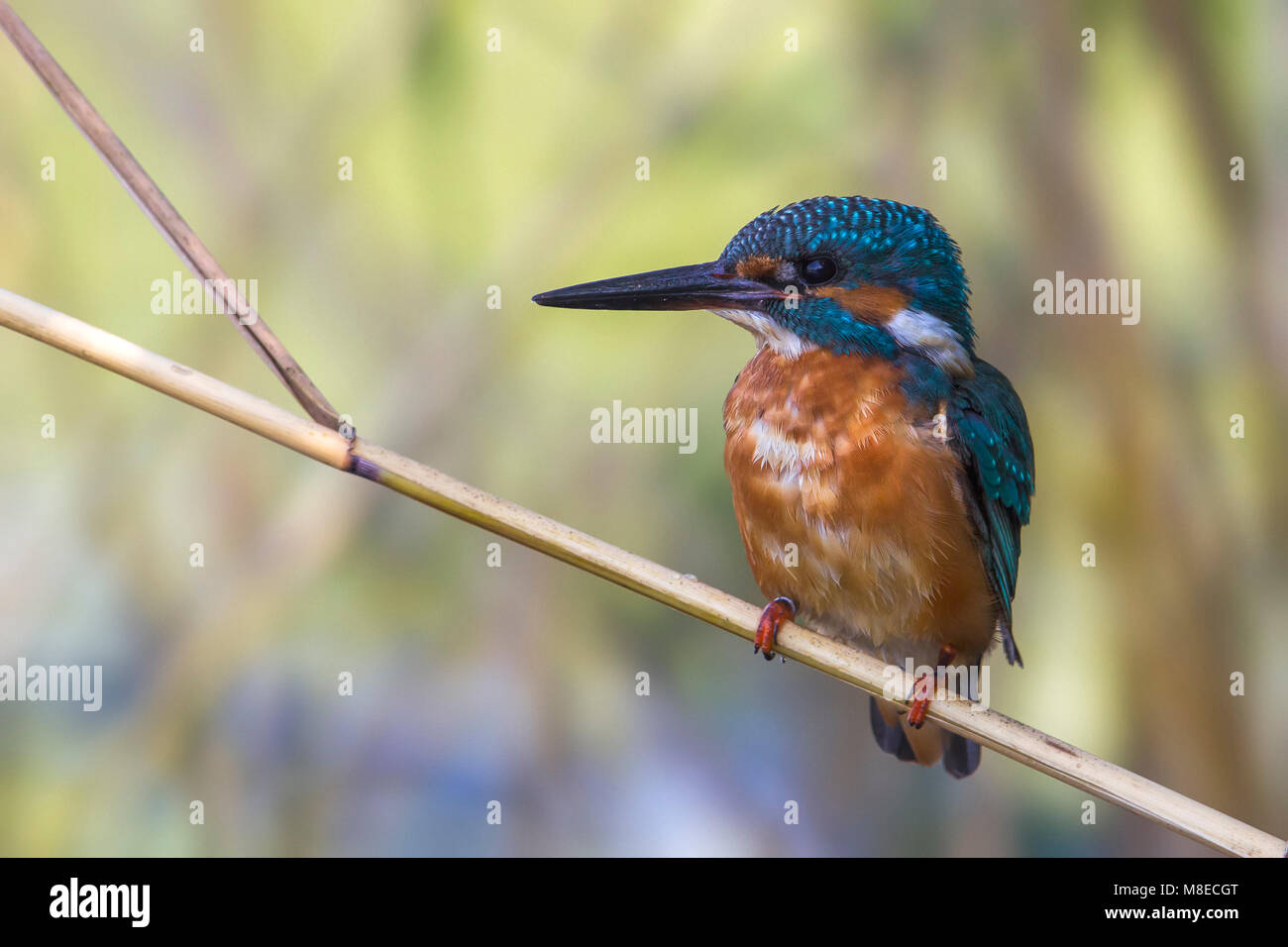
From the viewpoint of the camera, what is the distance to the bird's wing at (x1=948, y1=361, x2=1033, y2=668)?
236 cm

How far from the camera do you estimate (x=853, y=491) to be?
7.47 ft

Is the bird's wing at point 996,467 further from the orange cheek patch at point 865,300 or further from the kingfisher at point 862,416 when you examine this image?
the orange cheek patch at point 865,300

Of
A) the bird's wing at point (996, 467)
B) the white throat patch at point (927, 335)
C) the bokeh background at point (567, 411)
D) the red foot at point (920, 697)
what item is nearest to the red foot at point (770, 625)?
the red foot at point (920, 697)

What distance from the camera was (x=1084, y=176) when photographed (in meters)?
3.07

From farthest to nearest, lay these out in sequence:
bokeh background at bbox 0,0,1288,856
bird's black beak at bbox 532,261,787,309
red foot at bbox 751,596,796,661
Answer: bokeh background at bbox 0,0,1288,856, bird's black beak at bbox 532,261,787,309, red foot at bbox 751,596,796,661

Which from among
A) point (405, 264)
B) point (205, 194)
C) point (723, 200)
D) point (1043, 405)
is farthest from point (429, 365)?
point (1043, 405)

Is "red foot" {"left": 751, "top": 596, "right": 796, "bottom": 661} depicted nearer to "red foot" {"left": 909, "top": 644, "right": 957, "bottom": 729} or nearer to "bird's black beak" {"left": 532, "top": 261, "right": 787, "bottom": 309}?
"red foot" {"left": 909, "top": 644, "right": 957, "bottom": 729}

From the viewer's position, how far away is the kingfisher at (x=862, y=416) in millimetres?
2277

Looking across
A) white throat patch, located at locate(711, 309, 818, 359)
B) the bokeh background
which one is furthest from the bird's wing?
the bokeh background

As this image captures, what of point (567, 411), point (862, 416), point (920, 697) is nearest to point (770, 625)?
point (920, 697)

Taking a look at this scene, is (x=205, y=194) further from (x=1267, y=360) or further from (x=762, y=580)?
(x=1267, y=360)

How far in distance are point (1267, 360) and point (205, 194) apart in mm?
2901

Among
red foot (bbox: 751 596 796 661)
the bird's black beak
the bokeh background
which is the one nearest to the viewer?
red foot (bbox: 751 596 796 661)

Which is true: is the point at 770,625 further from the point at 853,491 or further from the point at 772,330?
the point at 772,330
